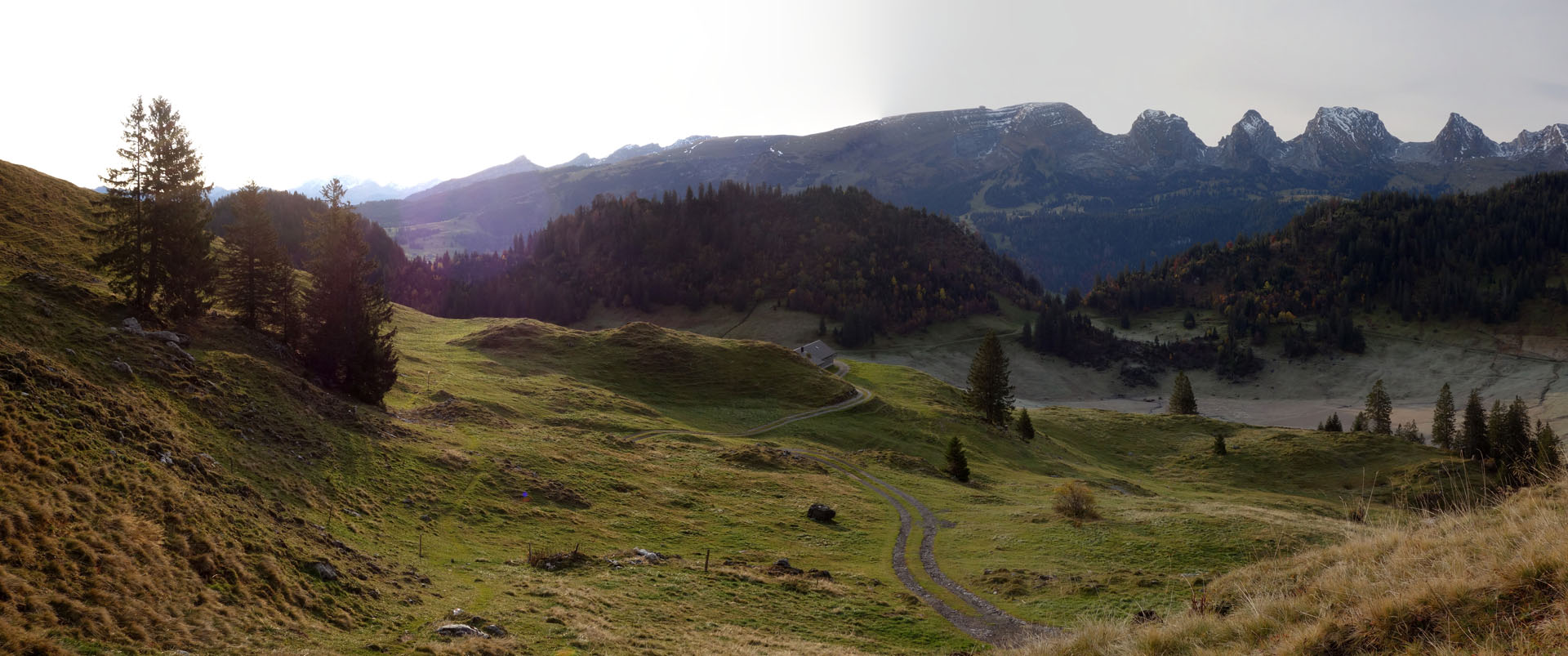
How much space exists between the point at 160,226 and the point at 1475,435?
406ft

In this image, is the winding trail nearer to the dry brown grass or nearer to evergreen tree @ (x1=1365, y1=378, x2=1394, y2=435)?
the dry brown grass

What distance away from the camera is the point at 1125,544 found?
3491 centimetres

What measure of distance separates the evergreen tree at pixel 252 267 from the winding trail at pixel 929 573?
25661 millimetres

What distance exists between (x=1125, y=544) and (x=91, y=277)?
57469mm

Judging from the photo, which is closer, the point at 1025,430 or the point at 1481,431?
the point at 1481,431

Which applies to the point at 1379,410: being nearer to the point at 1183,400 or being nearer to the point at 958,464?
the point at 1183,400

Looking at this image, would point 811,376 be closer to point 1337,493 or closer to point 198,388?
point 1337,493

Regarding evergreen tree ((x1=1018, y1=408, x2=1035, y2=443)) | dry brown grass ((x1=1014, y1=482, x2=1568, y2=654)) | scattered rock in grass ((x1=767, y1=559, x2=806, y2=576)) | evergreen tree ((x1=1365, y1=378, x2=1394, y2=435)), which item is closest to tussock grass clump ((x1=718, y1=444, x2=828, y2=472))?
scattered rock in grass ((x1=767, y1=559, x2=806, y2=576))

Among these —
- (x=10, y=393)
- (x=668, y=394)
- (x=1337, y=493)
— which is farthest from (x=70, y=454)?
(x=1337, y=493)

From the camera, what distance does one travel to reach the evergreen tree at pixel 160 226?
130ft

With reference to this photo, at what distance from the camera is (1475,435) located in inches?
3292

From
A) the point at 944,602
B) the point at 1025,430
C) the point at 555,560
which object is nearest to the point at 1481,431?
the point at 1025,430

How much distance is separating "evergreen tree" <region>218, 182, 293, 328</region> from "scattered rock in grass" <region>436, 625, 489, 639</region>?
36.6 m

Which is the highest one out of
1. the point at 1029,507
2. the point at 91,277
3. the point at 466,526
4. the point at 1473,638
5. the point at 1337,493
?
the point at 91,277
